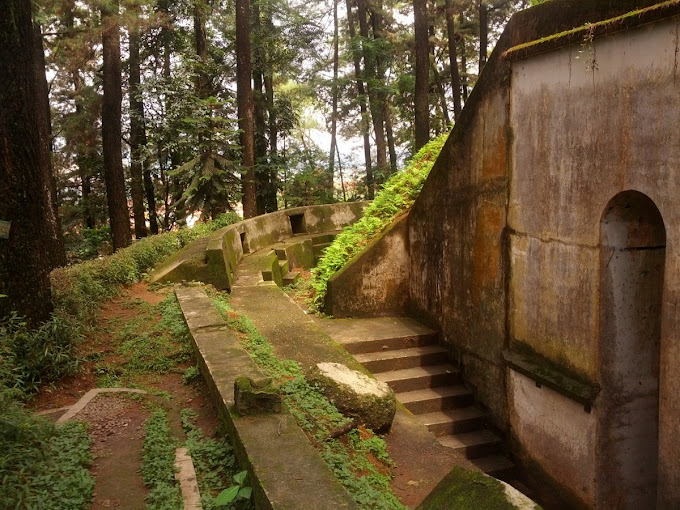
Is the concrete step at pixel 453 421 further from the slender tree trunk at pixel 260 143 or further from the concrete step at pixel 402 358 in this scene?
the slender tree trunk at pixel 260 143

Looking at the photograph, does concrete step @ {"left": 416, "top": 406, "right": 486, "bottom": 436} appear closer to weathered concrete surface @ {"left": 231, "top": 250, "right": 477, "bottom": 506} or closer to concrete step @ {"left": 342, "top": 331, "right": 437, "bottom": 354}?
weathered concrete surface @ {"left": 231, "top": 250, "right": 477, "bottom": 506}

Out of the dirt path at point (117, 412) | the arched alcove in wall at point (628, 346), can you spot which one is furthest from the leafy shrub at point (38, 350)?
the arched alcove in wall at point (628, 346)

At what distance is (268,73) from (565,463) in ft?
55.4

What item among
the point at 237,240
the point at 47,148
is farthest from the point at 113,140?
the point at 237,240

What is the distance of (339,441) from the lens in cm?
472

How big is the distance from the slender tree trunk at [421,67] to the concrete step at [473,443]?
10.4m

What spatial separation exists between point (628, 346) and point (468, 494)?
3.10 meters

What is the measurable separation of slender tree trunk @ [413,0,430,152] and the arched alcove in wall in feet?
35.3

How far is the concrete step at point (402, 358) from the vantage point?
7527 mm

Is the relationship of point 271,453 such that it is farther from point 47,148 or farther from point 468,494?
point 47,148

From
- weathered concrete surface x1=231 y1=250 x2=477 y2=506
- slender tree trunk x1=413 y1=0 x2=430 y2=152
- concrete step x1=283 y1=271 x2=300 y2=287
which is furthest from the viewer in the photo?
slender tree trunk x1=413 y1=0 x2=430 y2=152

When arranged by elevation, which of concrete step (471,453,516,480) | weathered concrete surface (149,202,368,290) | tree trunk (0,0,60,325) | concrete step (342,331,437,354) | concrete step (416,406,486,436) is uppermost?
tree trunk (0,0,60,325)

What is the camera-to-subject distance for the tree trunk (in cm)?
523

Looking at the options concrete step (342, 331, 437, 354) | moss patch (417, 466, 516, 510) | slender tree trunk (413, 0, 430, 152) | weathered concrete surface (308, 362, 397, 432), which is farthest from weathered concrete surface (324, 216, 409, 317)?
slender tree trunk (413, 0, 430, 152)
